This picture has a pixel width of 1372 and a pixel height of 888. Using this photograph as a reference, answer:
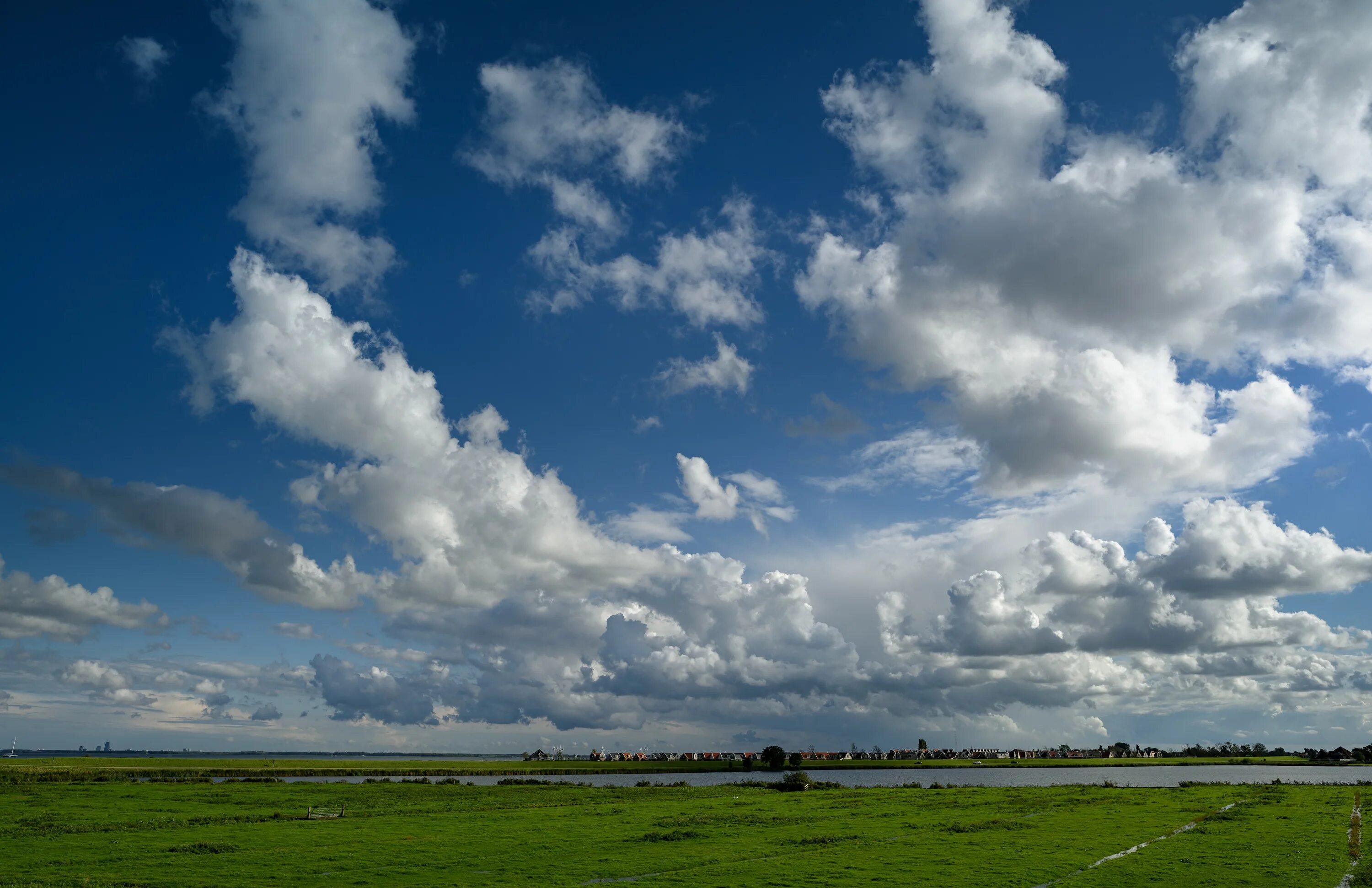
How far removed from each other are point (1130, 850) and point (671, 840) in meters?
29.9

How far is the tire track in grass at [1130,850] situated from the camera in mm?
38250

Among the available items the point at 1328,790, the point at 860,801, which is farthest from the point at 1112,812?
the point at 1328,790

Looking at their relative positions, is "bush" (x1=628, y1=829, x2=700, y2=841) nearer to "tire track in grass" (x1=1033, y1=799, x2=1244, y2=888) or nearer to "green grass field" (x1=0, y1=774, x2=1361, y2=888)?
"green grass field" (x1=0, y1=774, x2=1361, y2=888)

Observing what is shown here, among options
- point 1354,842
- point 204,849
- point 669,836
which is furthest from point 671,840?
point 1354,842

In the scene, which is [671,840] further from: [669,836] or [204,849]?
[204,849]

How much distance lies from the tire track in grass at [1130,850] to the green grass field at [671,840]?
44cm

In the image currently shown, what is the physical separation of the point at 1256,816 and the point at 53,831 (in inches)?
3745

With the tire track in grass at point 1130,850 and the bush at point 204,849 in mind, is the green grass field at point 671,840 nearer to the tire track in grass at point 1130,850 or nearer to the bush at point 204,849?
the bush at point 204,849

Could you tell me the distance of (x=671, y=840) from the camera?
178 feet

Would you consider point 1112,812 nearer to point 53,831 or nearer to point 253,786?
point 53,831

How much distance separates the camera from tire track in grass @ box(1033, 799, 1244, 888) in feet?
125

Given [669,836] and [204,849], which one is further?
[669,836]

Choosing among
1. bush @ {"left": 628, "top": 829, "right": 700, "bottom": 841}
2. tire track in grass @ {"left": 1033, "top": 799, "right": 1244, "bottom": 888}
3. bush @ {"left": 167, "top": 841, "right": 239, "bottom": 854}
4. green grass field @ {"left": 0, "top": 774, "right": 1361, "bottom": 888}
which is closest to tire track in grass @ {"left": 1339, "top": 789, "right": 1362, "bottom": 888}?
green grass field @ {"left": 0, "top": 774, "right": 1361, "bottom": 888}

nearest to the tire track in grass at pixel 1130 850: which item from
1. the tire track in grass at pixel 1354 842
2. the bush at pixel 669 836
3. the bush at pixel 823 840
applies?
the tire track in grass at pixel 1354 842
